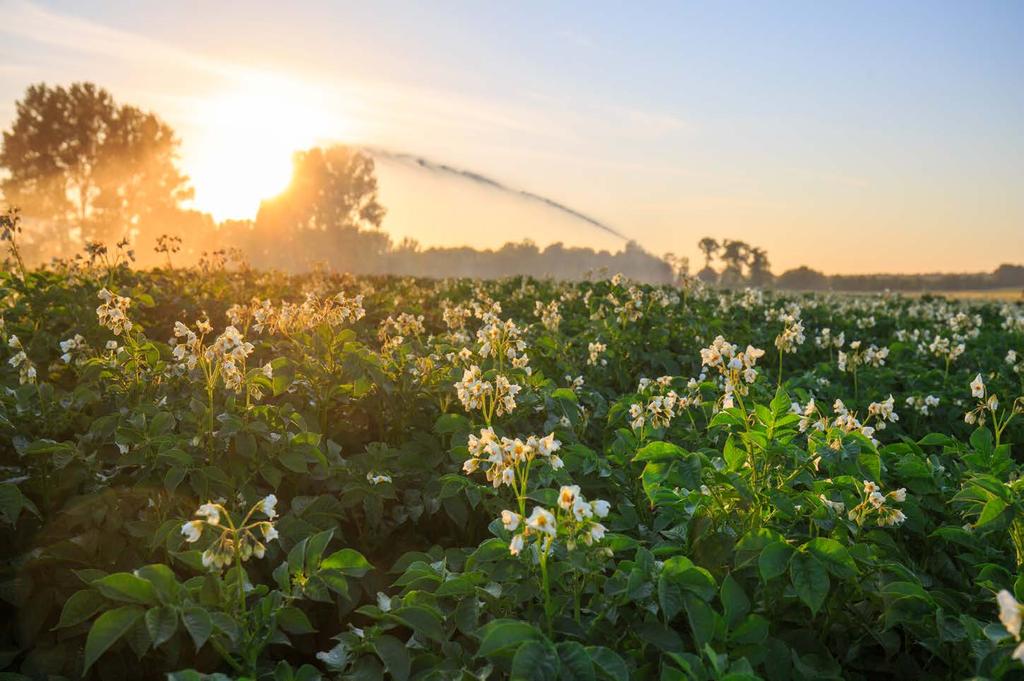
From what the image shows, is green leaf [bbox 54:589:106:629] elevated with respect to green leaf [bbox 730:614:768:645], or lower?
lower

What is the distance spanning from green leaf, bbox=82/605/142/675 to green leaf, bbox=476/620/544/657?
0.96 metres

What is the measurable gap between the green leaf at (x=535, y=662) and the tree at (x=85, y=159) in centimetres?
6010

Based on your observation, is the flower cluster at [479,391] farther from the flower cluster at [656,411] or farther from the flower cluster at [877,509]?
the flower cluster at [877,509]

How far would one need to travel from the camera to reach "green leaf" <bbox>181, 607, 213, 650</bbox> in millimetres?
1941

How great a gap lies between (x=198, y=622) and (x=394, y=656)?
575 mm

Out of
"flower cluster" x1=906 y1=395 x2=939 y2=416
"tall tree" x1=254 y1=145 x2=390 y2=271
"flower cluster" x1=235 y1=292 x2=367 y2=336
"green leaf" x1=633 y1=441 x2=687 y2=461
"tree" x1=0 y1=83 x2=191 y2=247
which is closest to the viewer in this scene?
"green leaf" x1=633 y1=441 x2=687 y2=461

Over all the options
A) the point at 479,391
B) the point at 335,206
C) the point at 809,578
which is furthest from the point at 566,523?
the point at 335,206

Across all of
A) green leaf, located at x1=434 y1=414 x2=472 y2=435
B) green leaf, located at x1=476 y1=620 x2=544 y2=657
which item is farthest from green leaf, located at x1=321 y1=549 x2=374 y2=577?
green leaf, located at x1=434 y1=414 x2=472 y2=435

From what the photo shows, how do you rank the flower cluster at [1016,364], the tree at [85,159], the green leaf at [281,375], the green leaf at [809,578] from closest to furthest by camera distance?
the green leaf at [809,578]
the green leaf at [281,375]
the flower cluster at [1016,364]
the tree at [85,159]

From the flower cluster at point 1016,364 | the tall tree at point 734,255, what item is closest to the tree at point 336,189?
the tall tree at point 734,255

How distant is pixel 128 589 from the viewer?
6.43 feet

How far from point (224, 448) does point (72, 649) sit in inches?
39.3

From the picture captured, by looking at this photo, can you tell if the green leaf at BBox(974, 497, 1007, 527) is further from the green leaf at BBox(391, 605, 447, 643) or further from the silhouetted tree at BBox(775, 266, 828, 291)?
the silhouetted tree at BBox(775, 266, 828, 291)

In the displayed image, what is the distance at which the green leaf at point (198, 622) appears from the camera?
1941mm
